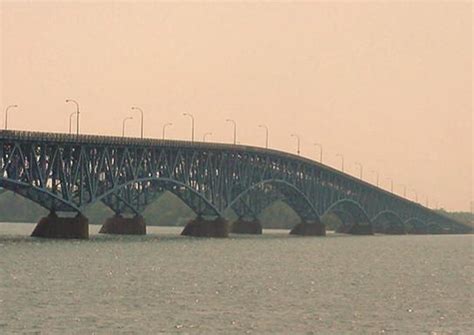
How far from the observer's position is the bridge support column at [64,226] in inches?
6289

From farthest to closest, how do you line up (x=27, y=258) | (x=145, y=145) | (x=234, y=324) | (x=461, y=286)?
(x=145, y=145)
(x=27, y=258)
(x=461, y=286)
(x=234, y=324)

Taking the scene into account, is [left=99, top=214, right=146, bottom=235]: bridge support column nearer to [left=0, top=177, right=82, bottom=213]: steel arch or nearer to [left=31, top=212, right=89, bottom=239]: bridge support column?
[left=0, top=177, right=82, bottom=213]: steel arch

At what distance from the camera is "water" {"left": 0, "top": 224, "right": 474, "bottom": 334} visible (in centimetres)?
6184

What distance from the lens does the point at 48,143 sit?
153 metres

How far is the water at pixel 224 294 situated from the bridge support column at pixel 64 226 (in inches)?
841

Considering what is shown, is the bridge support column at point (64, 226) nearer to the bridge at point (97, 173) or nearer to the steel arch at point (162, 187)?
the bridge at point (97, 173)

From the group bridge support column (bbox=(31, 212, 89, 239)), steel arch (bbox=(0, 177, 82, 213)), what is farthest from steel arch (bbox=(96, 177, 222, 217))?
steel arch (bbox=(0, 177, 82, 213))

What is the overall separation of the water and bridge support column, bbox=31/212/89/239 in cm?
2135

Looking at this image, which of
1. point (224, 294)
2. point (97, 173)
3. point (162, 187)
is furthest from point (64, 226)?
point (224, 294)

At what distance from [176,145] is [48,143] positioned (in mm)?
32728

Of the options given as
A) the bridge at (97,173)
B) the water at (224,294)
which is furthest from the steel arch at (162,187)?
the water at (224,294)

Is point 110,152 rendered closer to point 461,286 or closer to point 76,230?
point 76,230

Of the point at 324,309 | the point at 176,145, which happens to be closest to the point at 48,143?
the point at 176,145

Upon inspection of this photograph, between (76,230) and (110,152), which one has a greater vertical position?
(110,152)
